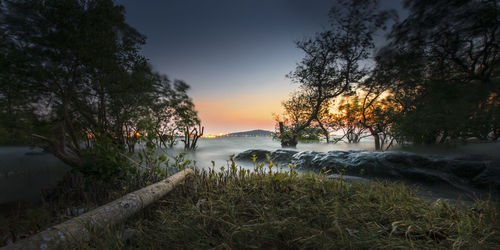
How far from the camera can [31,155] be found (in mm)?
11586

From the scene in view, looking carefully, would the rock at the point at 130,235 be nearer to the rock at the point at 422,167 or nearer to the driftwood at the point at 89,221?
the driftwood at the point at 89,221

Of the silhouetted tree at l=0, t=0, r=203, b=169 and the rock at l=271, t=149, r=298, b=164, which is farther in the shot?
the rock at l=271, t=149, r=298, b=164

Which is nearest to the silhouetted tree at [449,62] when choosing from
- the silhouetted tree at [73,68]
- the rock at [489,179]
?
the rock at [489,179]

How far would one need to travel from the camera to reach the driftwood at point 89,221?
6.36 ft

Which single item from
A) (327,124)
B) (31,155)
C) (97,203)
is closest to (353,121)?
(327,124)

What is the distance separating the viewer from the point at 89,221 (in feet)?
7.88

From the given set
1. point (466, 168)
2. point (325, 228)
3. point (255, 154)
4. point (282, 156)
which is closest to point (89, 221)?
point (325, 228)

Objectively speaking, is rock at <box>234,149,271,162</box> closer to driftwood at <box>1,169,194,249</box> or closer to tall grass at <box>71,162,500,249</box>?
driftwood at <box>1,169,194,249</box>

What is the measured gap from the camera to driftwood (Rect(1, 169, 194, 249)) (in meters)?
1.94

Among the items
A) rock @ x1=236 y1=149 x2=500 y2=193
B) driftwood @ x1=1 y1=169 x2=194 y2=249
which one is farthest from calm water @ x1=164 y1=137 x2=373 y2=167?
driftwood @ x1=1 y1=169 x2=194 y2=249

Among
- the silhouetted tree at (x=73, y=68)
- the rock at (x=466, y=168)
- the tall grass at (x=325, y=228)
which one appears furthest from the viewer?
the silhouetted tree at (x=73, y=68)

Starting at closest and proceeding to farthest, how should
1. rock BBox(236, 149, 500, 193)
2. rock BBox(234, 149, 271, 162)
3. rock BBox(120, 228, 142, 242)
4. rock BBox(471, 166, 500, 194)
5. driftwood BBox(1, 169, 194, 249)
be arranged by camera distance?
driftwood BBox(1, 169, 194, 249), rock BBox(120, 228, 142, 242), rock BBox(471, 166, 500, 194), rock BBox(236, 149, 500, 193), rock BBox(234, 149, 271, 162)

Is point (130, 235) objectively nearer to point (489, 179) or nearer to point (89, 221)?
point (89, 221)

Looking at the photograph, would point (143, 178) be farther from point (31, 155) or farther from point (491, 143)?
point (491, 143)
